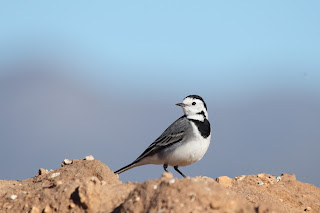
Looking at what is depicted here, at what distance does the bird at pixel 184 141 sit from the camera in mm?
8766

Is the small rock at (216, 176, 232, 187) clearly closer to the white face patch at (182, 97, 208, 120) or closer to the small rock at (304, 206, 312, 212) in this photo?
the white face patch at (182, 97, 208, 120)

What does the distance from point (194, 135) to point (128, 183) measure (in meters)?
3.13

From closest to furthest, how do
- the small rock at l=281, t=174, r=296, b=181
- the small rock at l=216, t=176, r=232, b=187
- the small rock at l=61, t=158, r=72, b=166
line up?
the small rock at l=61, t=158, r=72, b=166, the small rock at l=216, t=176, r=232, b=187, the small rock at l=281, t=174, r=296, b=181

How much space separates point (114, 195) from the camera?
5605 mm

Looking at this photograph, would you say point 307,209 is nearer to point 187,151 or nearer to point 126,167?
point 187,151

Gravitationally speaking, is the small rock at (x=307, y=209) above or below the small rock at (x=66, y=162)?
below

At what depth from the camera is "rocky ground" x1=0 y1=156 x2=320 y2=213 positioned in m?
4.97

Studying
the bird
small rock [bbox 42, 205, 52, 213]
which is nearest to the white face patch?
the bird

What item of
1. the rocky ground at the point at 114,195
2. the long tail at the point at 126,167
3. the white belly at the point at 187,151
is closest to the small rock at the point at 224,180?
the white belly at the point at 187,151

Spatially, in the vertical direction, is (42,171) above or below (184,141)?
above

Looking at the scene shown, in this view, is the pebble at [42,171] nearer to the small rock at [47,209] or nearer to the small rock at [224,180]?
the small rock at [47,209]

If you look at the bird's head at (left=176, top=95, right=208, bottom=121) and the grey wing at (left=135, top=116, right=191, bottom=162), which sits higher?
the bird's head at (left=176, top=95, right=208, bottom=121)

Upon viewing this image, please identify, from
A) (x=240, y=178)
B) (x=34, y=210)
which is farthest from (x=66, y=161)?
(x=240, y=178)

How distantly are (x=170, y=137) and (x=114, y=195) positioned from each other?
11.4 ft
